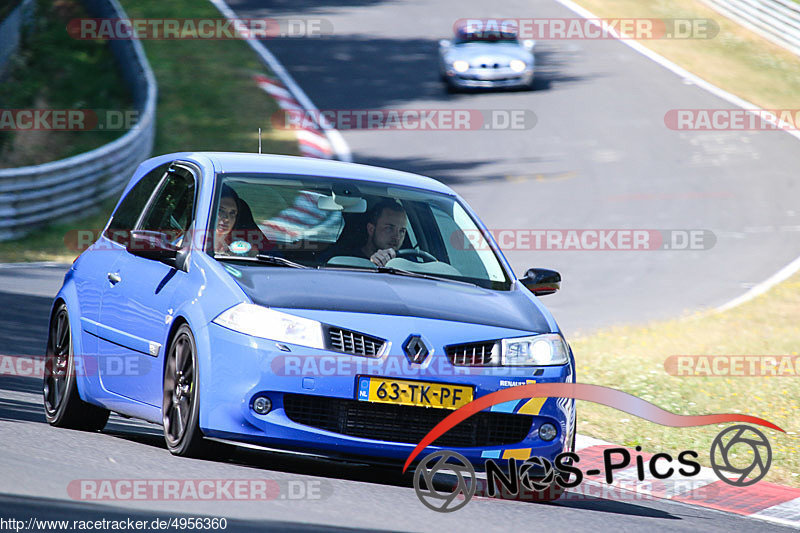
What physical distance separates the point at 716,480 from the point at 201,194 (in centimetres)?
374

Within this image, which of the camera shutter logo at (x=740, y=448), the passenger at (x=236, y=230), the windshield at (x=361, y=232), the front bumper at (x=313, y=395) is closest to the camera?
the front bumper at (x=313, y=395)

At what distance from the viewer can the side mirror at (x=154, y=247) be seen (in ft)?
24.5

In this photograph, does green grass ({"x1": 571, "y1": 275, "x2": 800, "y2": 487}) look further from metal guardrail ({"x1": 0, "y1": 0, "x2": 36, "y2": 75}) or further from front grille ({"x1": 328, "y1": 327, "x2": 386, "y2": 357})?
metal guardrail ({"x1": 0, "y1": 0, "x2": 36, "y2": 75})

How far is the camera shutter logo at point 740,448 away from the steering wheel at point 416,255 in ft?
8.46

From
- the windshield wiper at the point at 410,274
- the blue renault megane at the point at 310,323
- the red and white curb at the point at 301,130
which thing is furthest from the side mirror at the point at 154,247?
the red and white curb at the point at 301,130

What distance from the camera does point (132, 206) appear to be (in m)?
8.76

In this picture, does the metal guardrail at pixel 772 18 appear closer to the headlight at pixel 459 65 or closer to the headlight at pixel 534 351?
the headlight at pixel 459 65

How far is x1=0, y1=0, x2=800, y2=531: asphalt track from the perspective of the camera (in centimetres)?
644

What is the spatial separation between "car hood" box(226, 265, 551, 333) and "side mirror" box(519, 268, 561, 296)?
18.9 inches

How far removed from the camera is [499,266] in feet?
26.6

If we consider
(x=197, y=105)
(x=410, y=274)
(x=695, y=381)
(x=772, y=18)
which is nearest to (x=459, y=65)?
(x=197, y=105)

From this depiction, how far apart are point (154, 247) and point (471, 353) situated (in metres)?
1.82

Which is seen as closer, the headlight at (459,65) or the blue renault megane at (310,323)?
the blue renault megane at (310,323)

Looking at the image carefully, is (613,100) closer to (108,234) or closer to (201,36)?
(201,36)
